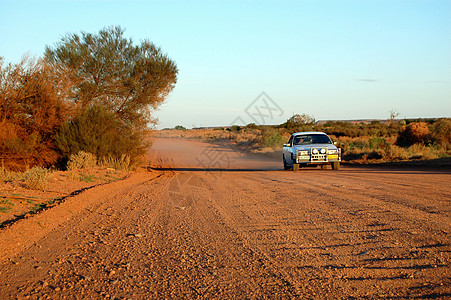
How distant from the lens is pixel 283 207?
8.34m

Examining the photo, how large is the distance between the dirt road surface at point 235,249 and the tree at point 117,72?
1507cm

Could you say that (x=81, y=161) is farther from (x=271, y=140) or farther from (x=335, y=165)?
(x=271, y=140)

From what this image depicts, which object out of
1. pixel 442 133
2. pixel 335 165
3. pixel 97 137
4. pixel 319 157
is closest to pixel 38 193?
pixel 97 137

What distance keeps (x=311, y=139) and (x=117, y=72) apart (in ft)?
39.8

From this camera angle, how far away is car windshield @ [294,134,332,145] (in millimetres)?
19516

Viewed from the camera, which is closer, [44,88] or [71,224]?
[71,224]

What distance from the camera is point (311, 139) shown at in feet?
64.9

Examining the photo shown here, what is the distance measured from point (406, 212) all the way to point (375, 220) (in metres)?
0.93

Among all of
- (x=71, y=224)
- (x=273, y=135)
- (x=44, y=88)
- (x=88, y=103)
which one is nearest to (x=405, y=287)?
(x=71, y=224)

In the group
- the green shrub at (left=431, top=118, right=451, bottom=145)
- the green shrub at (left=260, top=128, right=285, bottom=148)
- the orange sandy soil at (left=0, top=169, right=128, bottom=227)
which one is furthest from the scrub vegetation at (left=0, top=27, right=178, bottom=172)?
the green shrub at (left=431, top=118, right=451, bottom=145)

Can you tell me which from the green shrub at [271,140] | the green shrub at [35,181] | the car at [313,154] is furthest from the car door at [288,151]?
the green shrub at [271,140]

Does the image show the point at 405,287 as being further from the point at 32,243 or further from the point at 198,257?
the point at 32,243

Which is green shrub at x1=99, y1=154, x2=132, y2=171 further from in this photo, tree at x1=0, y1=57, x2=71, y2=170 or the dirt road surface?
the dirt road surface

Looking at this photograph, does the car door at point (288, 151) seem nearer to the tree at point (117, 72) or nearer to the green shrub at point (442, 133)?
the tree at point (117, 72)
